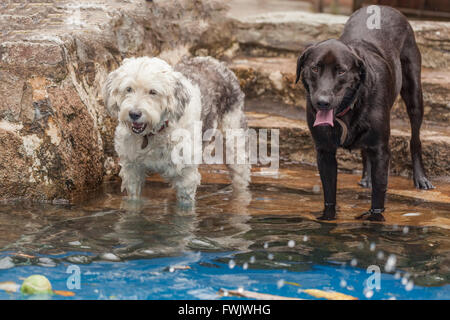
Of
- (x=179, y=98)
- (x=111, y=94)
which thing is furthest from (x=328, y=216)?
(x=111, y=94)

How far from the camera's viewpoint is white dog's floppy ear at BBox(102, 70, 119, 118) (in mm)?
5388

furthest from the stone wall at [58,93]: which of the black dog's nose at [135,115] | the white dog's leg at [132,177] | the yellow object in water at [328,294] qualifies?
the yellow object in water at [328,294]

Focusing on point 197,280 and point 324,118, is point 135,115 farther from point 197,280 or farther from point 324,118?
point 197,280

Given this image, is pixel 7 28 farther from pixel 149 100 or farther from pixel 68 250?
pixel 68 250

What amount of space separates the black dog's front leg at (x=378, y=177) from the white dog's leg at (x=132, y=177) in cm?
182

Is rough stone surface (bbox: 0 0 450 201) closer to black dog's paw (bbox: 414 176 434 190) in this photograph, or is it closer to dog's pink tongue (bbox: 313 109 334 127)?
black dog's paw (bbox: 414 176 434 190)

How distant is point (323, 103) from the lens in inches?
190

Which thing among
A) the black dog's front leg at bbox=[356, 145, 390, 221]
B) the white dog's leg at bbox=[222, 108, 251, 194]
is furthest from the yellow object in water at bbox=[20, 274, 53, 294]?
the white dog's leg at bbox=[222, 108, 251, 194]

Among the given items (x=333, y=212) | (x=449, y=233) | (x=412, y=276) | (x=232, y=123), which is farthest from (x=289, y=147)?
(x=412, y=276)

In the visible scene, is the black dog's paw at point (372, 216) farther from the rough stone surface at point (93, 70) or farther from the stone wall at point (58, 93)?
the stone wall at point (58, 93)

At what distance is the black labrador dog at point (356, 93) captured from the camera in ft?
16.1

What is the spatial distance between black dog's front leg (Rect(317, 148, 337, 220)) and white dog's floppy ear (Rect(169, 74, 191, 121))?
3.65 feet

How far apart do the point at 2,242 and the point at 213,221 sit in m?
1.61

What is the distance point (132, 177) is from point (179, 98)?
877 millimetres
